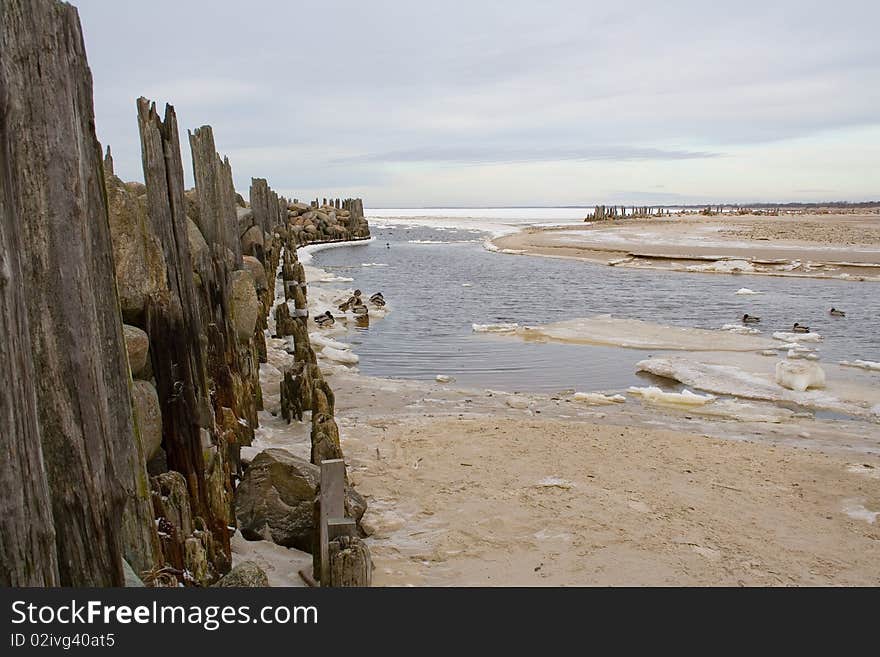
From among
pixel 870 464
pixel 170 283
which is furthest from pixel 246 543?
pixel 870 464

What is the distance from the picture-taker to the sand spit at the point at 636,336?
14.9 meters

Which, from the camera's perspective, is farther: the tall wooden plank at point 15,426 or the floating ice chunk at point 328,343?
the floating ice chunk at point 328,343

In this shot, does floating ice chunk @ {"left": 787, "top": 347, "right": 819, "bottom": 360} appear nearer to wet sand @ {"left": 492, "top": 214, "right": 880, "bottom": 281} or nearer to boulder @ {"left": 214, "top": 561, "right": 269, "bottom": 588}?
boulder @ {"left": 214, "top": 561, "right": 269, "bottom": 588}

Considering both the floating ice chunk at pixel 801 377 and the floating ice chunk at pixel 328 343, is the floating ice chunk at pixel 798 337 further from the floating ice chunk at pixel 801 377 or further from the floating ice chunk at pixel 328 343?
the floating ice chunk at pixel 328 343

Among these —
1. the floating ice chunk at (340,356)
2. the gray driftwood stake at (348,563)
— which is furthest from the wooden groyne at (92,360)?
the floating ice chunk at (340,356)

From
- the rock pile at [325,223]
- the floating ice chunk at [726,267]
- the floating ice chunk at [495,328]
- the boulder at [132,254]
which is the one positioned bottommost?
the floating ice chunk at [495,328]

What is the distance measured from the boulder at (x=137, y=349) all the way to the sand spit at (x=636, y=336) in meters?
11.7

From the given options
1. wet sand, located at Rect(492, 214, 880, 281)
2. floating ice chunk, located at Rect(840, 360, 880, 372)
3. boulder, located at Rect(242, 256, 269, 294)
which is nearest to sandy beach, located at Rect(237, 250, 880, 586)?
floating ice chunk, located at Rect(840, 360, 880, 372)

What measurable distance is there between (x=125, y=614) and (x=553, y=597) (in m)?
1.60

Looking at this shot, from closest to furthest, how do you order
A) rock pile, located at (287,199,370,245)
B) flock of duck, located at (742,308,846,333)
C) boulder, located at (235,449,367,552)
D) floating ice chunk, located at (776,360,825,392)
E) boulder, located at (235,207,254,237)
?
1. boulder, located at (235,449,367,552)
2. floating ice chunk, located at (776,360,825,392)
3. flock of duck, located at (742,308,846,333)
4. boulder, located at (235,207,254,237)
5. rock pile, located at (287,199,370,245)

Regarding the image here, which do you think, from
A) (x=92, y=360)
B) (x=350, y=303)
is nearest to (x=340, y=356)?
(x=350, y=303)

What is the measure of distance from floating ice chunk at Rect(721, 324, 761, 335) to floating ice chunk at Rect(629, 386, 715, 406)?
6595 mm

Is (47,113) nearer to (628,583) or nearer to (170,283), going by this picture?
(170,283)

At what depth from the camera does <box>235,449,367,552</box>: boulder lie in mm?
5281
